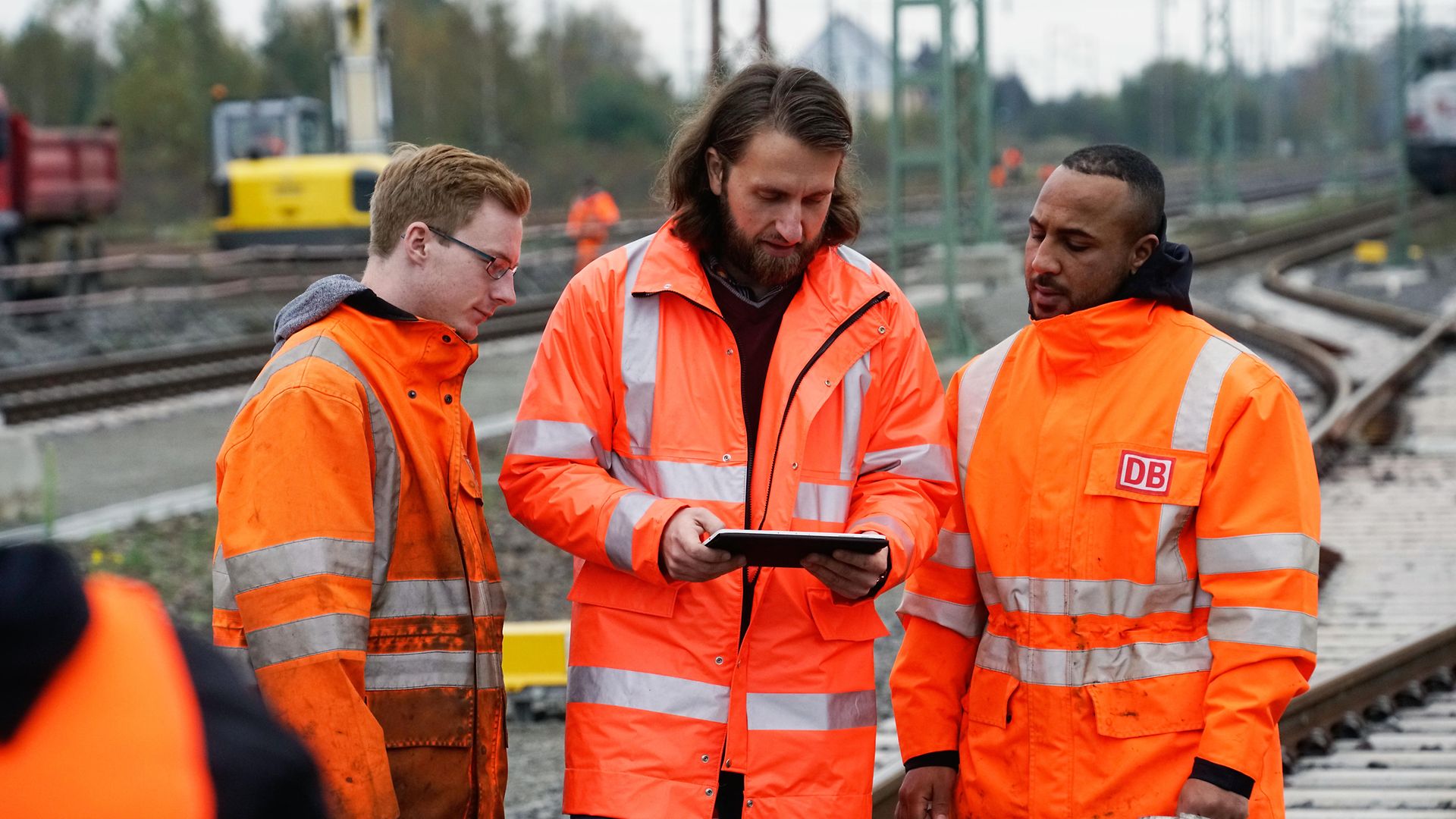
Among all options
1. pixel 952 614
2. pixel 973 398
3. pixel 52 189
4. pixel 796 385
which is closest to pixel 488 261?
pixel 796 385

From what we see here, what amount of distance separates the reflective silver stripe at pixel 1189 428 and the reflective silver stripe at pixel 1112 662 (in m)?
0.12

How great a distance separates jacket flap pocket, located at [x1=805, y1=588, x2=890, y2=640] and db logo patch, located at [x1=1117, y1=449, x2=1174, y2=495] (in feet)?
1.70

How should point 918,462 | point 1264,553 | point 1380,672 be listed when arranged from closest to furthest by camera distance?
point 1264,553 < point 918,462 < point 1380,672

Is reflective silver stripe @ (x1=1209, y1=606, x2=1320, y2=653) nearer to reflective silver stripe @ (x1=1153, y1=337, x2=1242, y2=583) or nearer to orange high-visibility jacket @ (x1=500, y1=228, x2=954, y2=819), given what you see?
reflective silver stripe @ (x1=1153, y1=337, x2=1242, y2=583)

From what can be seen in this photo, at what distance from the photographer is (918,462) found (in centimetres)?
313

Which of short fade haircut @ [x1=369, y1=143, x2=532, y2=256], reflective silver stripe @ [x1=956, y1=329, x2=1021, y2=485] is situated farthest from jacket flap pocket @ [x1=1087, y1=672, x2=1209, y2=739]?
short fade haircut @ [x1=369, y1=143, x2=532, y2=256]

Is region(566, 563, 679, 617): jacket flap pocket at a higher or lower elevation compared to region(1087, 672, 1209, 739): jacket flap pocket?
higher

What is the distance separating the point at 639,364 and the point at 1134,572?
38.4 inches

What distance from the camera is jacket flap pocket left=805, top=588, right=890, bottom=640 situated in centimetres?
306

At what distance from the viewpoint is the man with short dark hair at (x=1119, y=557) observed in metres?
2.80

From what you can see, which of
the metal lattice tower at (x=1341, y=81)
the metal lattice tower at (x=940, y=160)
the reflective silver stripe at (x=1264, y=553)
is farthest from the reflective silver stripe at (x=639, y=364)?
the metal lattice tower at (x=1341, y=81)

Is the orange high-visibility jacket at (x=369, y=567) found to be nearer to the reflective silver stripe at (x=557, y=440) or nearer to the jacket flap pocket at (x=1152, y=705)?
the reflective silver stripe at (x=557, y=440)

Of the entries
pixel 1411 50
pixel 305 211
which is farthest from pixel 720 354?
pixel 1411 50

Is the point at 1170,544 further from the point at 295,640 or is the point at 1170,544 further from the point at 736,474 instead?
the point at 295,640
